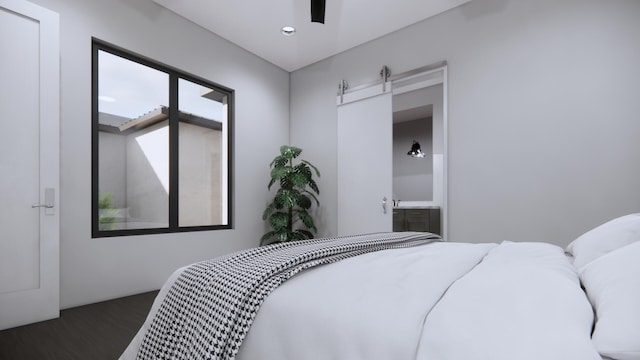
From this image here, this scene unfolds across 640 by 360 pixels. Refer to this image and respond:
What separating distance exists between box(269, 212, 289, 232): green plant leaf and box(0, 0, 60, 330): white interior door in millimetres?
2044

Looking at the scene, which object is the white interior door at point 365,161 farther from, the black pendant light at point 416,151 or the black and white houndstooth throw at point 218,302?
the black and white houndstooth throw at point 218,302

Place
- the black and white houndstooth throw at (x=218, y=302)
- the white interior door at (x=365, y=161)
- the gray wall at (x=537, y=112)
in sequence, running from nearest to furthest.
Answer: the black and white houndstooth throw at (x=218, y=302)
the gray wall at (x=537, y=112)
the white interior door at (x=365, y=161)

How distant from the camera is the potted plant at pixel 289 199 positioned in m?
3.98

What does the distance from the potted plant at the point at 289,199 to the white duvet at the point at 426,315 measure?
2.88 meters

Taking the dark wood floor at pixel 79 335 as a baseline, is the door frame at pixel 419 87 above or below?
above

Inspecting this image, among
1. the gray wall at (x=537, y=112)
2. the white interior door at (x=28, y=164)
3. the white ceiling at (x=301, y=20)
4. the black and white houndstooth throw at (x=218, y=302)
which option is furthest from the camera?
the white ceiling at (x=301, y=20)

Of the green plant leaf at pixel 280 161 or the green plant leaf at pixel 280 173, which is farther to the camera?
the green plant leaf at pixel 280 161

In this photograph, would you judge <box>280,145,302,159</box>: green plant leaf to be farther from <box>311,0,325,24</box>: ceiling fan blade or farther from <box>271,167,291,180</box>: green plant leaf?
<box>311,0,325,24</box>: ceiling fan blade

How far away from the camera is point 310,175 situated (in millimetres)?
4145

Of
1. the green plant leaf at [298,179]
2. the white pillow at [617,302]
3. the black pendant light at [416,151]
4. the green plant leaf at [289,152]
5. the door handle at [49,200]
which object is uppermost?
the black pendant light at [416,151]

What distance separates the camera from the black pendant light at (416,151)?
4.95 meters

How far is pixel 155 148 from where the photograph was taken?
3445 mm

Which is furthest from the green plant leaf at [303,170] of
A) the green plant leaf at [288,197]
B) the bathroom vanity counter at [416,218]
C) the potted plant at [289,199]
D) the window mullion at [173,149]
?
the window mullion at [173,149]

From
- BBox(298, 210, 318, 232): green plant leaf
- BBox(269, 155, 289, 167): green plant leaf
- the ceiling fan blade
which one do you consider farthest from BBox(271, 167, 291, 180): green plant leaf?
the ceiling fan blade
